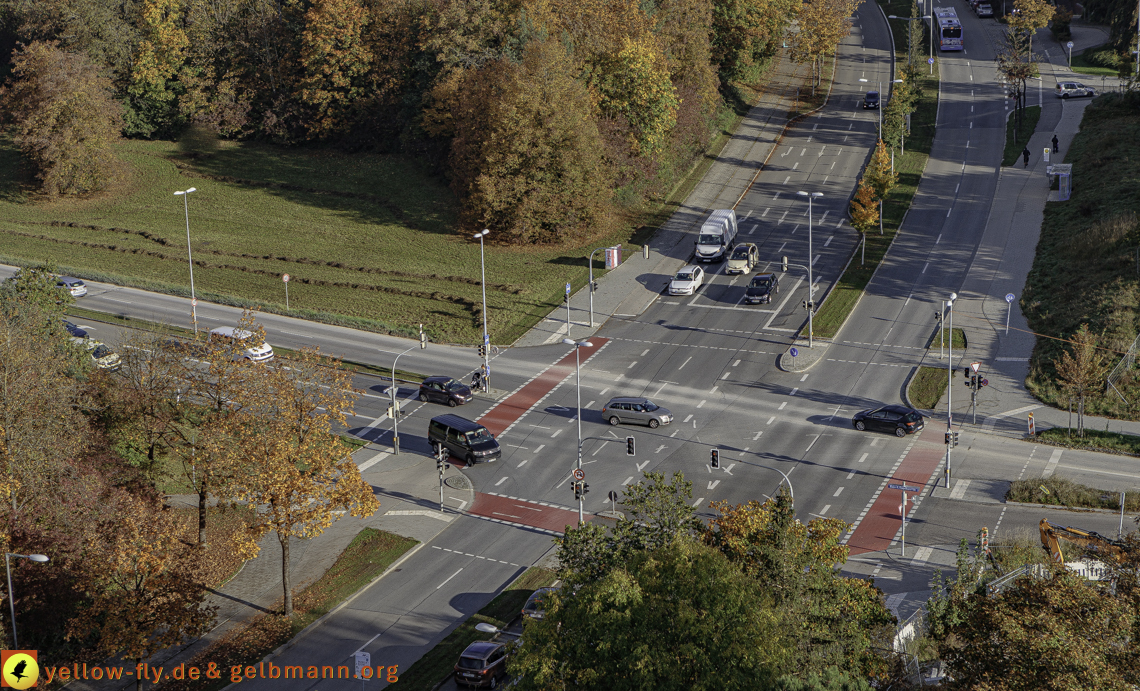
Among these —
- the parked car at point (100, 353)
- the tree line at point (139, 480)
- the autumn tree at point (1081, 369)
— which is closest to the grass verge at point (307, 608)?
the tree line at point (139, 480)

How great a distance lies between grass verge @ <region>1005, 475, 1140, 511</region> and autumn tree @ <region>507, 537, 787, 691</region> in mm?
26824

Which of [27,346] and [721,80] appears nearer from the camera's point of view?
[27,346]

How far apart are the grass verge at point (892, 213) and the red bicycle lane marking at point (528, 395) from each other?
15773 mm

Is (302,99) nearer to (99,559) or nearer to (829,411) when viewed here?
(829,411)

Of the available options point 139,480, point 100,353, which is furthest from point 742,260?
point 139,480

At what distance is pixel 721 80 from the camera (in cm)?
11300

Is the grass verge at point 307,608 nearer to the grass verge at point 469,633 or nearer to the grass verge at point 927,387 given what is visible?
the grass verge at point 469,633

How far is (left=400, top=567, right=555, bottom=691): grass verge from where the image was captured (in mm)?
41450

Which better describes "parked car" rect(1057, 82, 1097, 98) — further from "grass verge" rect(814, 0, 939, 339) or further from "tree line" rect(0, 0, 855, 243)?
"tree line" rect(0, 0, 855, 243)

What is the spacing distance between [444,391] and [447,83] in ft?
130

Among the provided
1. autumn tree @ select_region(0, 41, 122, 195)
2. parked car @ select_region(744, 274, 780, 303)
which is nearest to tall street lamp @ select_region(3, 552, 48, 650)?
parked car @ select_region(744, 274, 780, 303)

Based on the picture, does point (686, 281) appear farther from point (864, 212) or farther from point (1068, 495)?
point (1068, 495)

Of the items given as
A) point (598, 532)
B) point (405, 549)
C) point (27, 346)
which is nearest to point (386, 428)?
point (405, 549)

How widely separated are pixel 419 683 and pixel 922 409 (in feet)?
112
